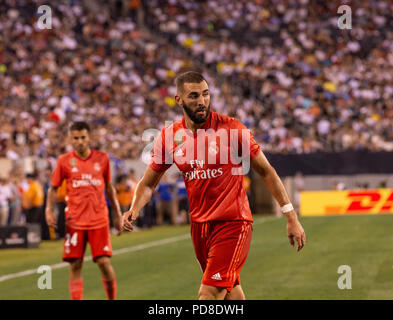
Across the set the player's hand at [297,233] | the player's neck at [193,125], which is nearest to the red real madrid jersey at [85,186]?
the player's neck at [193,125]

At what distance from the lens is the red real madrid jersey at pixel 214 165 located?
258 inches

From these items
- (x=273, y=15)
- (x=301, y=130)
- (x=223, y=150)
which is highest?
(x=273, y=15)

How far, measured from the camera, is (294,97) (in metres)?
34.7

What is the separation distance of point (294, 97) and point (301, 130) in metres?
2.25

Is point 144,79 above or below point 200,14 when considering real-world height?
below

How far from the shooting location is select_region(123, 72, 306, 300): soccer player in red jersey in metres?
6.45

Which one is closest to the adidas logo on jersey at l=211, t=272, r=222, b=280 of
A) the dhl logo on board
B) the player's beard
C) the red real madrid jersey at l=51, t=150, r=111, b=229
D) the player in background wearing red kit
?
the player's beard

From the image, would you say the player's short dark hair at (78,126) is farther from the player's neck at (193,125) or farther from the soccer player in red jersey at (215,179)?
the player's neck at (193,125)

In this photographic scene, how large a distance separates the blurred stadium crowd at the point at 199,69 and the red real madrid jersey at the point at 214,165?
1889 centimetres

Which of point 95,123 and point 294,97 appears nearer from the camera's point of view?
point 95,123

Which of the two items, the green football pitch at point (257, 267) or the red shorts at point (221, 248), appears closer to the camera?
the red shorts at point (221, 248)

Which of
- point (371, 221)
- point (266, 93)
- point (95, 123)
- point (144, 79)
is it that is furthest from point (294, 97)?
point (371, 221)

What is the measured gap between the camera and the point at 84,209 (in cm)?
1000
